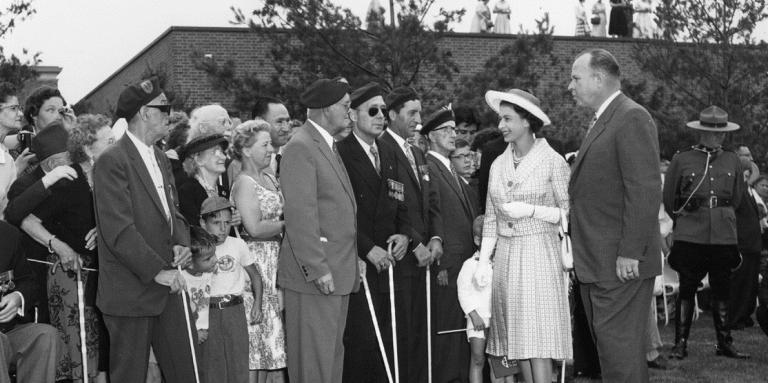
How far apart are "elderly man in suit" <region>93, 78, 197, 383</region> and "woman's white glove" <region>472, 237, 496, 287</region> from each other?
85.9 inches

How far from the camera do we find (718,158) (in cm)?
1090

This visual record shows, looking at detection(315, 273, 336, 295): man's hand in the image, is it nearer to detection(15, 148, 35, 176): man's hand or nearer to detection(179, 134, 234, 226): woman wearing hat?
detection(179, 134, 234, 226): woman wearing hat

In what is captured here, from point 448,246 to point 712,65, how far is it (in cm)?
1295

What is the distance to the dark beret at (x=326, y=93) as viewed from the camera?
7.34m

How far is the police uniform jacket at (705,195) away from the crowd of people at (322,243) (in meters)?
3.00

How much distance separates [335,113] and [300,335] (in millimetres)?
1471

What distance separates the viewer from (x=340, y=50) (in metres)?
17.8

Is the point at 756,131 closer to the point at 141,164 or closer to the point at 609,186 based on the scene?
the point at 609,186

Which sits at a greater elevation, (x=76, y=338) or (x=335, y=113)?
(x=335, y=113)

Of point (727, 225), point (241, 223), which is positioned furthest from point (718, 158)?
point (241, 223)

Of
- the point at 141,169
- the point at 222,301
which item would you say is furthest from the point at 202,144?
the point at 141,169

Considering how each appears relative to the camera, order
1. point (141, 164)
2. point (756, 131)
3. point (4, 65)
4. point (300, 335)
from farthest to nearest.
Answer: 1. point (756, 131)
2. point (4, 65)
3. point (300, 335)
4. point (141, 164)

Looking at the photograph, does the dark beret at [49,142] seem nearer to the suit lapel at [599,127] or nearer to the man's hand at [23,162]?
the man's hand at [23,162]

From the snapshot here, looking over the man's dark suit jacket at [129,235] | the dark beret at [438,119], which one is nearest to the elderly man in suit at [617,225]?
the dark beret at [438,119]
